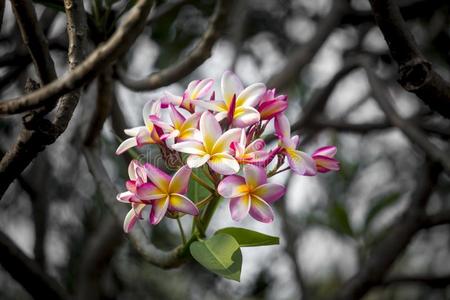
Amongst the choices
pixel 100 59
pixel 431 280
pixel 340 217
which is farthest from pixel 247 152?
pixel 340 217

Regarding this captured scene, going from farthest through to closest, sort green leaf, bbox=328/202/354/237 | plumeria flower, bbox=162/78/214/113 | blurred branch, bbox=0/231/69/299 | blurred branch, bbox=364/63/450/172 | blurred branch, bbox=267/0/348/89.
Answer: green leaf, bbox=328/202/354/237, blurred branch, bbox=267/0/348/89, blurred branch, bbox=364/63/450/172, blurred branch, bbox=0/231/69/299, plumeria flower, bbox=162/78/214/113

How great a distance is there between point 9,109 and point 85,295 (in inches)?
52.0

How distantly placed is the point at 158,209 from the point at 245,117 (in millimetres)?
160

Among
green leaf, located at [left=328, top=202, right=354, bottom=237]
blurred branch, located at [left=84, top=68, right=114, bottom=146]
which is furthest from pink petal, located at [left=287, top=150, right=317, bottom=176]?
green leaf, located at [left=328, top=202, right=354, bottom=237]

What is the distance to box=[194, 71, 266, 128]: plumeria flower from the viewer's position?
0.84 meters

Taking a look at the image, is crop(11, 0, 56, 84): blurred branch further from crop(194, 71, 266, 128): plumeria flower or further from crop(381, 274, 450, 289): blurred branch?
crop(381, 274, 450, 289): blurred branch

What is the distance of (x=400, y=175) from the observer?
3.03 metres

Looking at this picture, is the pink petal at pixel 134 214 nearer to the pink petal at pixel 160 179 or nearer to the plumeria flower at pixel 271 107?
the pink petal at pixel 160 179

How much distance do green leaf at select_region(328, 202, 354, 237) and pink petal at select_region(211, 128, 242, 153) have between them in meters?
1.53

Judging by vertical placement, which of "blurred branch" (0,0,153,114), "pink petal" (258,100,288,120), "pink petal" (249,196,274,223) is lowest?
"pink petal" (249,196,274,223)

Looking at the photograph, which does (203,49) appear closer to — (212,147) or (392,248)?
(212,147)

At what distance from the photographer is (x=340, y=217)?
90.5 inches

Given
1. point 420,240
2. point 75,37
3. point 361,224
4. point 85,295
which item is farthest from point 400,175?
point 75,37

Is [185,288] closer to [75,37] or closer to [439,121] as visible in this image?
[439,121]
